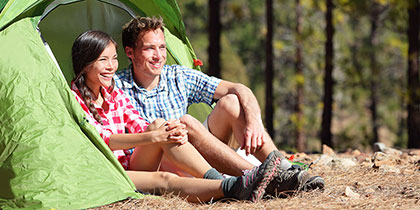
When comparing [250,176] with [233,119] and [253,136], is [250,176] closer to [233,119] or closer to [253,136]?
[253,136]

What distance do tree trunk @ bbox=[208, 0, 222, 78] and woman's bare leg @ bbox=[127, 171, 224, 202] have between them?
588 cm

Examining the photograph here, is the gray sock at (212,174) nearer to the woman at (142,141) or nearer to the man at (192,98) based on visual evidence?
the woman at (142,141)

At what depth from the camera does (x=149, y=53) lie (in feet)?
13.0

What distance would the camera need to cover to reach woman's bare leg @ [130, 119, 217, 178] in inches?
133

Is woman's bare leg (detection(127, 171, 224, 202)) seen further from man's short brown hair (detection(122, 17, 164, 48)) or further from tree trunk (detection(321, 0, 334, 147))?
tree trunk (detection(321, 0, 334, 147))

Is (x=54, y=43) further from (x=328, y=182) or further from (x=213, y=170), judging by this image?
(x=328, y=182)

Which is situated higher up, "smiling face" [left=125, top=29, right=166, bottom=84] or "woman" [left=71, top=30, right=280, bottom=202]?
"smiling face" [left=125, top=29, right=166, bottom=84]

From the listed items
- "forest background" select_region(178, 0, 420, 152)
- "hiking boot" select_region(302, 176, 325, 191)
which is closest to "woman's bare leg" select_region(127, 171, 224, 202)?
"hiking boot" select_region(302, 176, 325, 191)

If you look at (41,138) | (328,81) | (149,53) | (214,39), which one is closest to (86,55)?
(149,53)

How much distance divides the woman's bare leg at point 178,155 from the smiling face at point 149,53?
2.13 ft

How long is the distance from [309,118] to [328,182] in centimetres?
1571

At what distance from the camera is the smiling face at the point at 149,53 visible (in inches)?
156

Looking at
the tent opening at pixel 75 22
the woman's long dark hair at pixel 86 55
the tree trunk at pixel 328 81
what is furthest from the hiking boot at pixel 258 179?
the tree trunk at pixel 328 81

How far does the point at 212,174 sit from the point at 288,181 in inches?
16.8
